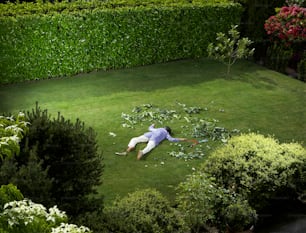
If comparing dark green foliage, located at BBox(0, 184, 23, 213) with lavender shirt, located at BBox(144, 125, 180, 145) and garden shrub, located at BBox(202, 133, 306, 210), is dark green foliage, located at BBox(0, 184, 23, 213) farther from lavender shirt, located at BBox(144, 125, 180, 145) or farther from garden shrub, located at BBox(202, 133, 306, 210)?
lavender shirt, located at BBox(144, 125, 180, 145)

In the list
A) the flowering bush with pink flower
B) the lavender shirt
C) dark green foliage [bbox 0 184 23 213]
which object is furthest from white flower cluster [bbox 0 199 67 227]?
the flowering bush with pink flower

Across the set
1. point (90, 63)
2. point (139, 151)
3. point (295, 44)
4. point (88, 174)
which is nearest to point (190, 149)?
point (139, 151)

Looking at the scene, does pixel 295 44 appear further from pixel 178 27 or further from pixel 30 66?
pixel 30 66

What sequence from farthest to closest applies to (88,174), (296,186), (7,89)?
(7,89) < (296,186) < (88,174)

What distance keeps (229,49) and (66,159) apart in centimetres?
775

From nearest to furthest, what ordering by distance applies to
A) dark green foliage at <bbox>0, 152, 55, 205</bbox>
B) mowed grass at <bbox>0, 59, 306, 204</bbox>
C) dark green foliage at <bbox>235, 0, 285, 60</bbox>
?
1. dark green foliage at <bbox>0, 152, 55, 205</bbox>
2. mowed grass at <bbox>0, 59, 306, 204</bbox>
3. dark green foliage at <bbox>235, 0, 285, 60</bbox>

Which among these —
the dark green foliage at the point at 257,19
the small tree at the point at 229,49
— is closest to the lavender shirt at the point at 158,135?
the small tree at the point at 229,49

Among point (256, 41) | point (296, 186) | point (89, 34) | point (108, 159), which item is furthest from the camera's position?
point (256, 41)

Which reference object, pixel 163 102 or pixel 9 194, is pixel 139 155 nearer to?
pixel 163 102

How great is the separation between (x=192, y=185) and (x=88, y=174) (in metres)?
1.45

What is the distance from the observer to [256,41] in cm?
1335

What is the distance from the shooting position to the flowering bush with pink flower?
11.9 meters

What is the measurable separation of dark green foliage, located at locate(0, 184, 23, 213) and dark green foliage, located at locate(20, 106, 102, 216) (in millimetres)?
1354

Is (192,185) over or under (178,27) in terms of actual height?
under
